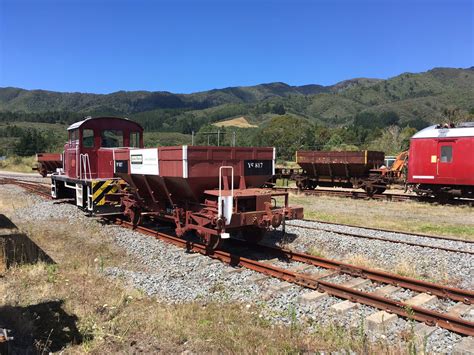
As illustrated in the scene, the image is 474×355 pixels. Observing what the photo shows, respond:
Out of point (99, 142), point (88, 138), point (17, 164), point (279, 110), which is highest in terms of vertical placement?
point (279, 110)

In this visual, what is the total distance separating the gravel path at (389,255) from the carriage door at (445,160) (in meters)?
8.70

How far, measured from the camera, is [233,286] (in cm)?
Answer: 719

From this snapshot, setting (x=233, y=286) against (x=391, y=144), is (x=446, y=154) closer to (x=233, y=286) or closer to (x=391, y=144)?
(x=233, y=286)

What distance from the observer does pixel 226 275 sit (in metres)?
7.80

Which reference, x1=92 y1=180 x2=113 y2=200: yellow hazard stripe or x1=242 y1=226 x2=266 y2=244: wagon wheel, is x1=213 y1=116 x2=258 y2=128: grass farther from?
x1=242 y1=226 x2=266 y2=244: wagon wheel

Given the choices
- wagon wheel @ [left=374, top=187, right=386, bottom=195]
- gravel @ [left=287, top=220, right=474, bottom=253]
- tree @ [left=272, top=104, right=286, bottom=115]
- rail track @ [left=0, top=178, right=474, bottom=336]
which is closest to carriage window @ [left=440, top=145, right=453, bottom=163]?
wagon wheel @ [left=374, top=187, right=386, bottom=195]

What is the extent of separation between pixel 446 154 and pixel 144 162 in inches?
567

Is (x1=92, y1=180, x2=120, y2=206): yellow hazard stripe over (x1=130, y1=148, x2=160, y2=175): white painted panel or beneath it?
beneath

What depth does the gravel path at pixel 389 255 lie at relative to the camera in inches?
319

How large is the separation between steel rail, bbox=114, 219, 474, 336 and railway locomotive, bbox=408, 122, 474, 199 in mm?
12646

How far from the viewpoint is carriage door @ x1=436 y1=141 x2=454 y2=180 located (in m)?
18.3

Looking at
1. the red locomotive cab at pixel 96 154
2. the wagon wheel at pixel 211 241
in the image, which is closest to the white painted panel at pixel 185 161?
the wagon wheel at pixel 211 241

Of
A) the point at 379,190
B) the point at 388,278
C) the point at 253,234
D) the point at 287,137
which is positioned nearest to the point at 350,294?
the point at 388,278

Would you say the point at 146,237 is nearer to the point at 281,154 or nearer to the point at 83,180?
the point at 83,180
